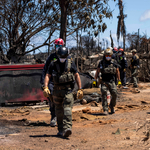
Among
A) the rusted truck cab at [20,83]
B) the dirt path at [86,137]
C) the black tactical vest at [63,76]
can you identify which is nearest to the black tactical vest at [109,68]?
the dirt path at [86,137]

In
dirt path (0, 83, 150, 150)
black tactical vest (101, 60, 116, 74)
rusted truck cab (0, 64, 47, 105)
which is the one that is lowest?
dirt path (0, 83, 150, 150)

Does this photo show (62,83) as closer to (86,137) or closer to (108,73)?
(86,137)

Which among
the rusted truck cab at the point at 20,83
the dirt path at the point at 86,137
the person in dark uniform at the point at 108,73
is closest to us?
the dirt path at the point at 86,137

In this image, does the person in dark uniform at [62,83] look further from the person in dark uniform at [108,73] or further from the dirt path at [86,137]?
the person in dark uniform at [108,73]

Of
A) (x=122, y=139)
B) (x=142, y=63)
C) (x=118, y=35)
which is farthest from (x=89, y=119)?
(x=118, y=35)

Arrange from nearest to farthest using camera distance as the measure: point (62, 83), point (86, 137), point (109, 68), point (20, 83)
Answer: point (86, 137) < point (62, 83) < point (109, 68) < point (20, 83)

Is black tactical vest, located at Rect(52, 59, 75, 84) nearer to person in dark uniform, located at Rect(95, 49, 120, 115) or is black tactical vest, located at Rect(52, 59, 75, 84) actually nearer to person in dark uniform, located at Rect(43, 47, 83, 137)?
person in dark uniform, located at Rect(43, 47, 83, 137)

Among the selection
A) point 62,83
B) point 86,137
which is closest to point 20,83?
point 62,83

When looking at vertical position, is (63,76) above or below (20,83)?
above

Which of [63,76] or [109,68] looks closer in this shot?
[63,76]

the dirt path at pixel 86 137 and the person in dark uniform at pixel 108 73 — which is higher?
the person in dark uniform at pixel 108 73

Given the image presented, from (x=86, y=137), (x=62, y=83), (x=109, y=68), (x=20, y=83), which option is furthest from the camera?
(x=20, y=83)

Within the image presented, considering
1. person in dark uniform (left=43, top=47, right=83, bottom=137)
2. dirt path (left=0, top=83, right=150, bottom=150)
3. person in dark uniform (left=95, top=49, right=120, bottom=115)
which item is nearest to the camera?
dirt path (left=0, top=83, right=150, bottom=150)

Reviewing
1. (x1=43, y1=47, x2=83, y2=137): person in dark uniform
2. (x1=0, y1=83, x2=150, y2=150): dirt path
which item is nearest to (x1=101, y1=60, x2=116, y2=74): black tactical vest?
(x1=0, y1=83, x2=150, y2=150): dirt path
